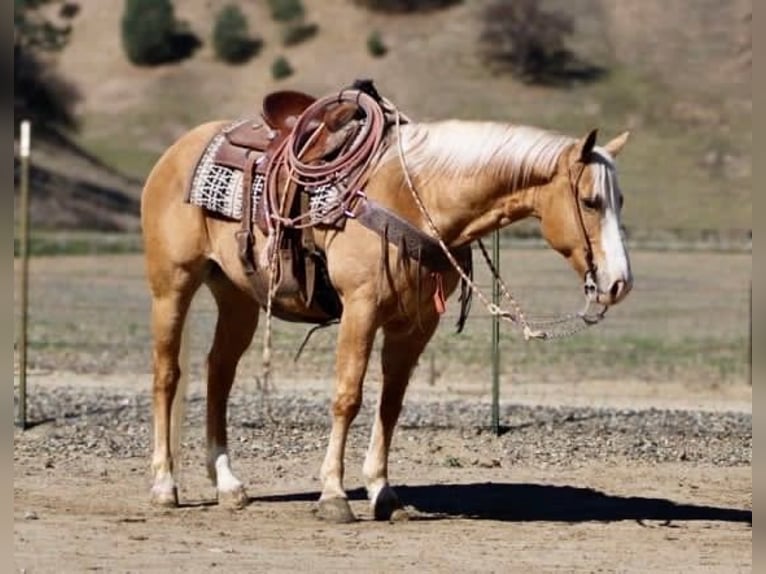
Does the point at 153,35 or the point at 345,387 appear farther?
the point at 153,35

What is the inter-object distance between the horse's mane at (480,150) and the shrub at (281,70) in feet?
180

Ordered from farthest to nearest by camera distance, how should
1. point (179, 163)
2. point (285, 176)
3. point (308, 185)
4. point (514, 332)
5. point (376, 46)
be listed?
point (376, 46) → point (514, 332) → point (179, 163) → point (285, 176) → point (308, 185)

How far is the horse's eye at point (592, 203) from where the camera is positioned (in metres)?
9.46

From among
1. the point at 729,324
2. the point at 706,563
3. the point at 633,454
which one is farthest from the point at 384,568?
the point at 729,324

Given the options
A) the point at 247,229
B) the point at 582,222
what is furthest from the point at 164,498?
the point at 582,222

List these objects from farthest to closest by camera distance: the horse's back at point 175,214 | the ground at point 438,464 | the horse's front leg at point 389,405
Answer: the horse's back at point 175,214
the horse's front leg at point 389,405
the ground at point 438,464

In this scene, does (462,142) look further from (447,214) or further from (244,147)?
(244,147)

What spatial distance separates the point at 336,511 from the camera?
1019cm

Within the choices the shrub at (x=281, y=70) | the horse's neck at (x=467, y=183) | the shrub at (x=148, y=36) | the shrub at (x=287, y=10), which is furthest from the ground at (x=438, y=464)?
the shrub at (x=287, y=10)

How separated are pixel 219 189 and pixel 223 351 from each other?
112 cm

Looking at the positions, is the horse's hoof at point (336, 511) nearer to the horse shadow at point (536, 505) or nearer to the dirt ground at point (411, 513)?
the dirt ground at point (411, 513)

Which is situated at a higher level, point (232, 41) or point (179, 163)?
point (232, 41)

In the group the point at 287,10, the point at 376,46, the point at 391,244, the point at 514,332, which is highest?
the point at 287,10

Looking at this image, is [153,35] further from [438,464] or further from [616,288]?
[616,288]
